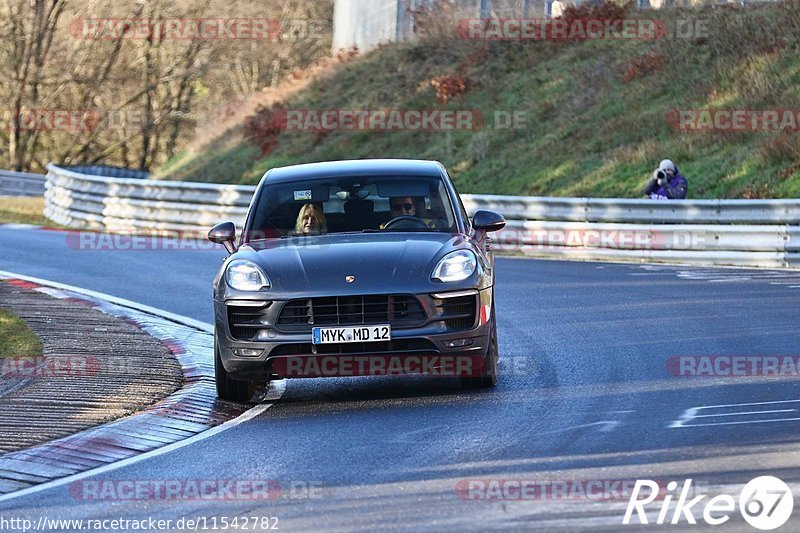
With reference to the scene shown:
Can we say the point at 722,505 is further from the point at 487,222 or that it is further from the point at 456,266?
the point at 487,222

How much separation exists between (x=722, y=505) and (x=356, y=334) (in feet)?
12.0

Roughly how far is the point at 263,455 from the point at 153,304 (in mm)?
8332

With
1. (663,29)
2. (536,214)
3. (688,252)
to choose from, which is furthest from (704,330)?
(663,29)

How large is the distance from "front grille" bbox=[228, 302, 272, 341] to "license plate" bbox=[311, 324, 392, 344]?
19.3 inches

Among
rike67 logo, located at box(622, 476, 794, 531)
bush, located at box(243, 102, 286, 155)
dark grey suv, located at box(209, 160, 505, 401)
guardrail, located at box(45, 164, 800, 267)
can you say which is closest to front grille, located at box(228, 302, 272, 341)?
dark grey suv, located at box(209, 160, 505, 401)

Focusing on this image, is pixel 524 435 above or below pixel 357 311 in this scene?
below

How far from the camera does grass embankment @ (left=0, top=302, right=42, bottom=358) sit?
12039 millimetres

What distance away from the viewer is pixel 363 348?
9680 millimetres

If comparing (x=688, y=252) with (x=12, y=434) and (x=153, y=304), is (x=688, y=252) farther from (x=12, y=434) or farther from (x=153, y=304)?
(x=12, y=434)

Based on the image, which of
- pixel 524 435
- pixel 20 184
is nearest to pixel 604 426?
pixel 524 435

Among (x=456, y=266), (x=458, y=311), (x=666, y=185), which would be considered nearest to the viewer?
(x=458, y=311)

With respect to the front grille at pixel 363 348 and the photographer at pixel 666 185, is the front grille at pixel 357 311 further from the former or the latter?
the photographer at pixel 666 185

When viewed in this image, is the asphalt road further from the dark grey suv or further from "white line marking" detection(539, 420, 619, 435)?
the dark grey suv

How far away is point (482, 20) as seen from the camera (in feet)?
132
